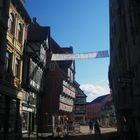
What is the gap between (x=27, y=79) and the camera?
103ft

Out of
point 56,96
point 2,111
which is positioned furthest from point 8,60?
point 56,96

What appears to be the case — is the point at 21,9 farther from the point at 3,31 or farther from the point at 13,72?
the point at 13,72

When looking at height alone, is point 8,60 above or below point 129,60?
above

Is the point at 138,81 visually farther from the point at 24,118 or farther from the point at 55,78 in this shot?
the point at 55,78

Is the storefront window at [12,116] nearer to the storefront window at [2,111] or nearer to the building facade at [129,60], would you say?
the storefront window at [2,111]

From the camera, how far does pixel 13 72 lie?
26.9 m

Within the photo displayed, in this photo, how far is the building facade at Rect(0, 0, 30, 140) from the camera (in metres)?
24.4

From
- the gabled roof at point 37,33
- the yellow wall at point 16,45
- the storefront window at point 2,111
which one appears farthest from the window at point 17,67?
the gabled roof at point 37,33

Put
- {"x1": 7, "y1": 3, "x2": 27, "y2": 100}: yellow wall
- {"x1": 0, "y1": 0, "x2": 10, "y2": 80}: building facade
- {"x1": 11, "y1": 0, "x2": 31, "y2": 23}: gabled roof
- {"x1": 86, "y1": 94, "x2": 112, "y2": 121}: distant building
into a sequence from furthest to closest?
{"x1": 86, "y1": 94, "x2": 112, "y2": 121}: distant building < {"x1": 11, "y1": 0, "x2": 31, "y2": 23}: gabled roof < {"x1": 7, "y1": 3, "x2": 27, "y2": 100}: yellow wall < {"x1": 0, "y1": 0, "x2": 10, "y2": 80}: building facade

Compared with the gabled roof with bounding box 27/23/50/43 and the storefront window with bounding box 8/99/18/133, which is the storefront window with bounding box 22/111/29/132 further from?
the gabled roof with bounding box 27/23/50/43

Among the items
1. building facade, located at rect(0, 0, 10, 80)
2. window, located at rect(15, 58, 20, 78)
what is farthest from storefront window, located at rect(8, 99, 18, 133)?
building facade, located at rect(0, 0, 10, 80)

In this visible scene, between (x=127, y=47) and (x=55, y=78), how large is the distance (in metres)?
22.8

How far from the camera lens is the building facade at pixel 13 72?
24.4 meters

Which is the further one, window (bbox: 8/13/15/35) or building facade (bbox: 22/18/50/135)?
building facade (bbox: 22/18/50/135)
